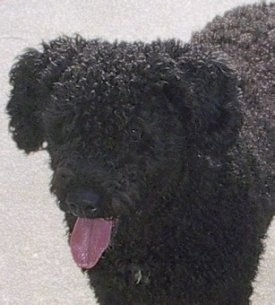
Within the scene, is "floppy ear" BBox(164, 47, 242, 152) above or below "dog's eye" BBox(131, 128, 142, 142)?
above

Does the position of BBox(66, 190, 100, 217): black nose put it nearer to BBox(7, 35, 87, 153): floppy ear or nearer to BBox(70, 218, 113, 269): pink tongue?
BBox(70, 218, 113, 269): pink tongue

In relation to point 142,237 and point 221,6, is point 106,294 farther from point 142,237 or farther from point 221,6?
point 221,6

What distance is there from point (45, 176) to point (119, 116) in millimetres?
2322

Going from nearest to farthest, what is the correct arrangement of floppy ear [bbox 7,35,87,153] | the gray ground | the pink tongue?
the pink tongue < floppy ear [bbox 7,35,87,153] < the gray ground

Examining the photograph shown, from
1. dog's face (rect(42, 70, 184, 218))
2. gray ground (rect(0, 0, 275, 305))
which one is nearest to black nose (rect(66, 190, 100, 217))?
dog's face (rect(42, 70, 184, 218))

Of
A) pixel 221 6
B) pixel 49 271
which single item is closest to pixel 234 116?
pixel 49 271

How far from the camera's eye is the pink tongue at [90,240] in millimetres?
2844

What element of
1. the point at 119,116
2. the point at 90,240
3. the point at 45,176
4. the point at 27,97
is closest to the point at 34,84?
the point at 27,97

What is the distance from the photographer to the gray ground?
4152 millimetres

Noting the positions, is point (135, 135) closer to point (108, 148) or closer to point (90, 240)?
point (108, 148)

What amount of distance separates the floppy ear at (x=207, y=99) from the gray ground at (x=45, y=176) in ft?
4.79

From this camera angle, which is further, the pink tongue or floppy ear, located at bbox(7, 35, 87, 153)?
floppy ear, located at bbox(7, 35, 87, 153)

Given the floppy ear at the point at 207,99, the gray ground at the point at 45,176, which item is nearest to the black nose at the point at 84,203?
the floppy ear at the point at 207,99

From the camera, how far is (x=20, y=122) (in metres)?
3.16
